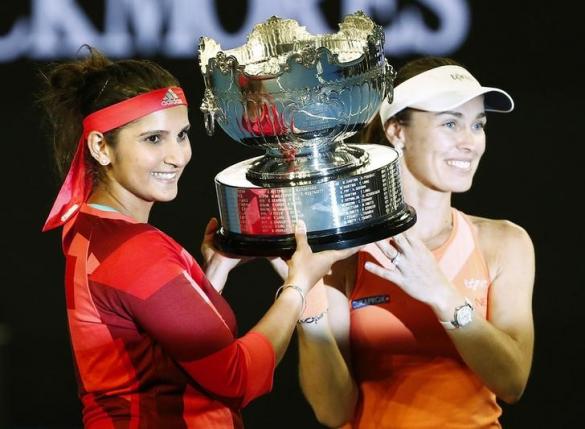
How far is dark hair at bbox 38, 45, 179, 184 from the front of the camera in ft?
7.77

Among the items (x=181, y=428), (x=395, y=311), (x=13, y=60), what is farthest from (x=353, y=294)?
(x=13, y=60)

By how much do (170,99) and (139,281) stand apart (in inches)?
15.3

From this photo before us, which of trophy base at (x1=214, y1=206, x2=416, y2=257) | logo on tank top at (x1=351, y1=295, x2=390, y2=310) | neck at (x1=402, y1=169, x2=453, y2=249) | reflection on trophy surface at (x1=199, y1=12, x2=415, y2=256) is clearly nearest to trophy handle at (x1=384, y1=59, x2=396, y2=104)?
reflection on trophy surface at (x1=199, y1=12, x2=415, y2=256)

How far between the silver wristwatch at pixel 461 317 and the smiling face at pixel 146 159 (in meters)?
0.61

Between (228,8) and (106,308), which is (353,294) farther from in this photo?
(228,8)

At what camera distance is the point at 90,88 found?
7.87ft

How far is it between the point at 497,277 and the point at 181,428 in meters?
0.78

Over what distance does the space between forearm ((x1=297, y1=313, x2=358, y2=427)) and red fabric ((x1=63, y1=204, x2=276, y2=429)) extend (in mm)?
231

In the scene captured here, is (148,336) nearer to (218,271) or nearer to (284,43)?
(218,271)

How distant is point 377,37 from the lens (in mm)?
2318

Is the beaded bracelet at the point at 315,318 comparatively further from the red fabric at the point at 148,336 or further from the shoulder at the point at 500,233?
the shoulder at the point at 500,233

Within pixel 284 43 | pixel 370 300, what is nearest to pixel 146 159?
pixel 284 43

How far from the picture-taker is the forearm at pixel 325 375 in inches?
100

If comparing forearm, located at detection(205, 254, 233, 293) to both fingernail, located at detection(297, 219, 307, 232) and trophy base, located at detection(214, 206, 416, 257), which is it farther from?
fingernail, located at detection(297, 219, 307, 232)
